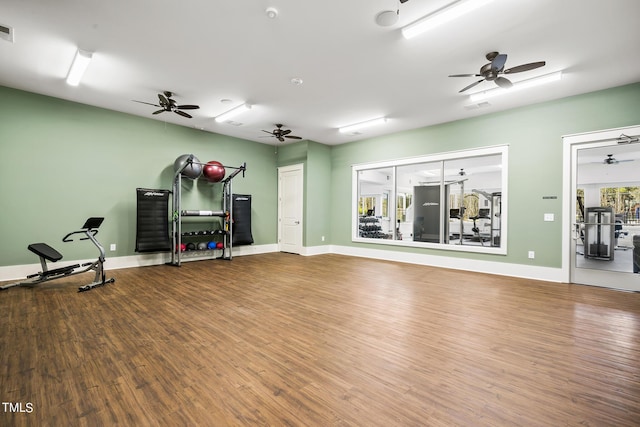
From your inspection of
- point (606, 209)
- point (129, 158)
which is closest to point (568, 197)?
point (606, 209)

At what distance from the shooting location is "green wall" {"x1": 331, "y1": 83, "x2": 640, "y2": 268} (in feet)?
15.1

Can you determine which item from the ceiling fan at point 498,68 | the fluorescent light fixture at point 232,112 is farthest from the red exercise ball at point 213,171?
the ceiling fan at point 498,68

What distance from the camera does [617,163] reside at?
15.0 feet

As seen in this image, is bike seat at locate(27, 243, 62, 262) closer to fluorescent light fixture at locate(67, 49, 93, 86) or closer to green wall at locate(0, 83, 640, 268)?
green wall at locate(0, 83, 640, 268)

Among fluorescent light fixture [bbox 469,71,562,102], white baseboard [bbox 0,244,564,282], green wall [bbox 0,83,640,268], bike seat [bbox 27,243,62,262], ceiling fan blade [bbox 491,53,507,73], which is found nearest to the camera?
ceiling fan blade [bbox 491,53,507,73]

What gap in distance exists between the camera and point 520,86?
4414 millimetres

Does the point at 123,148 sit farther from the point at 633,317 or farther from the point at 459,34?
the point at 633,317

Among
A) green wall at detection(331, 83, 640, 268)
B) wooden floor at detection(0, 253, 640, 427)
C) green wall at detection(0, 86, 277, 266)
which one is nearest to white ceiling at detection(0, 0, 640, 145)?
green wall at detection(331, 83, 640, 268)

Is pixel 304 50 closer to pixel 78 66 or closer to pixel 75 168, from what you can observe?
pixel 78 66

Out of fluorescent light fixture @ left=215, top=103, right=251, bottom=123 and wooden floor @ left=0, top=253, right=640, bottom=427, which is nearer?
wooden floor @ left=0, top=253, right=640, bottom=427

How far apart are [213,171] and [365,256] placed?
14.7 feet

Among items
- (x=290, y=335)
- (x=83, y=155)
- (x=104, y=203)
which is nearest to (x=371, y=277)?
(x=290, y=335)

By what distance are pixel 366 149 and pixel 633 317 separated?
19.4ft

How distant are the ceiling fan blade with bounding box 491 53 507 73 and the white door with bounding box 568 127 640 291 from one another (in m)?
2.59
